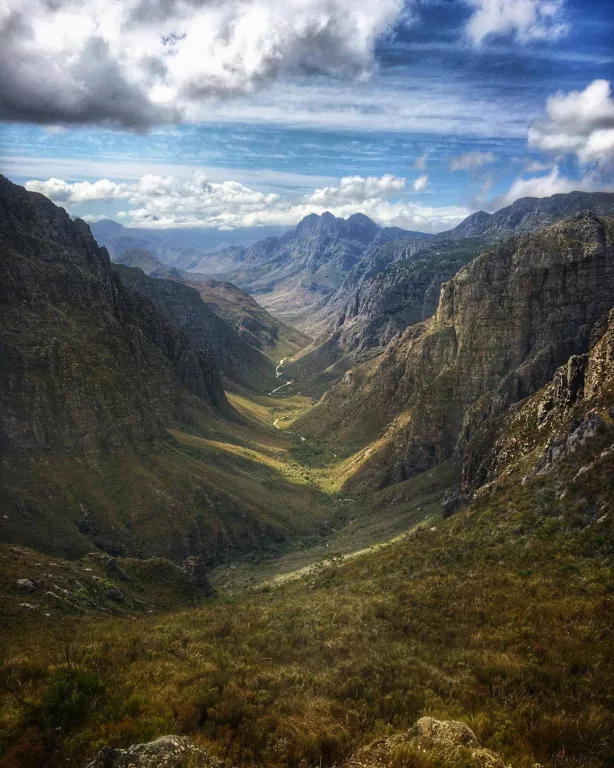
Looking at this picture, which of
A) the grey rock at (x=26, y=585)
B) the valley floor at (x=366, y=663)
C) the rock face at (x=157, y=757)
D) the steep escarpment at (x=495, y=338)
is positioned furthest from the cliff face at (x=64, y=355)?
the rock face at (x=157, y=757)

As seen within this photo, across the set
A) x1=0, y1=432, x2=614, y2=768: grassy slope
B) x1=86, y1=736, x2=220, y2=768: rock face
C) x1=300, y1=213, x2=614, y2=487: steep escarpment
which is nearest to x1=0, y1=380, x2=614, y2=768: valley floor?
x1=0, y1=432, x2=614, y2=768: grassy slope

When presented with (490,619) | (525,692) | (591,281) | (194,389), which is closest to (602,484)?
(490,619)

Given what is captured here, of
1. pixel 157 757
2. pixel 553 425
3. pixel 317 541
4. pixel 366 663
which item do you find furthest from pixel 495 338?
pixel 157 757

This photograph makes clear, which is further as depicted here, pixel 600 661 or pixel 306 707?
pixel 600 661

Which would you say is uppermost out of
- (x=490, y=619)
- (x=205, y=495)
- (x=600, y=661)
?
(x=600, y=661)

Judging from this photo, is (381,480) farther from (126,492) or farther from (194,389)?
(194,389)
